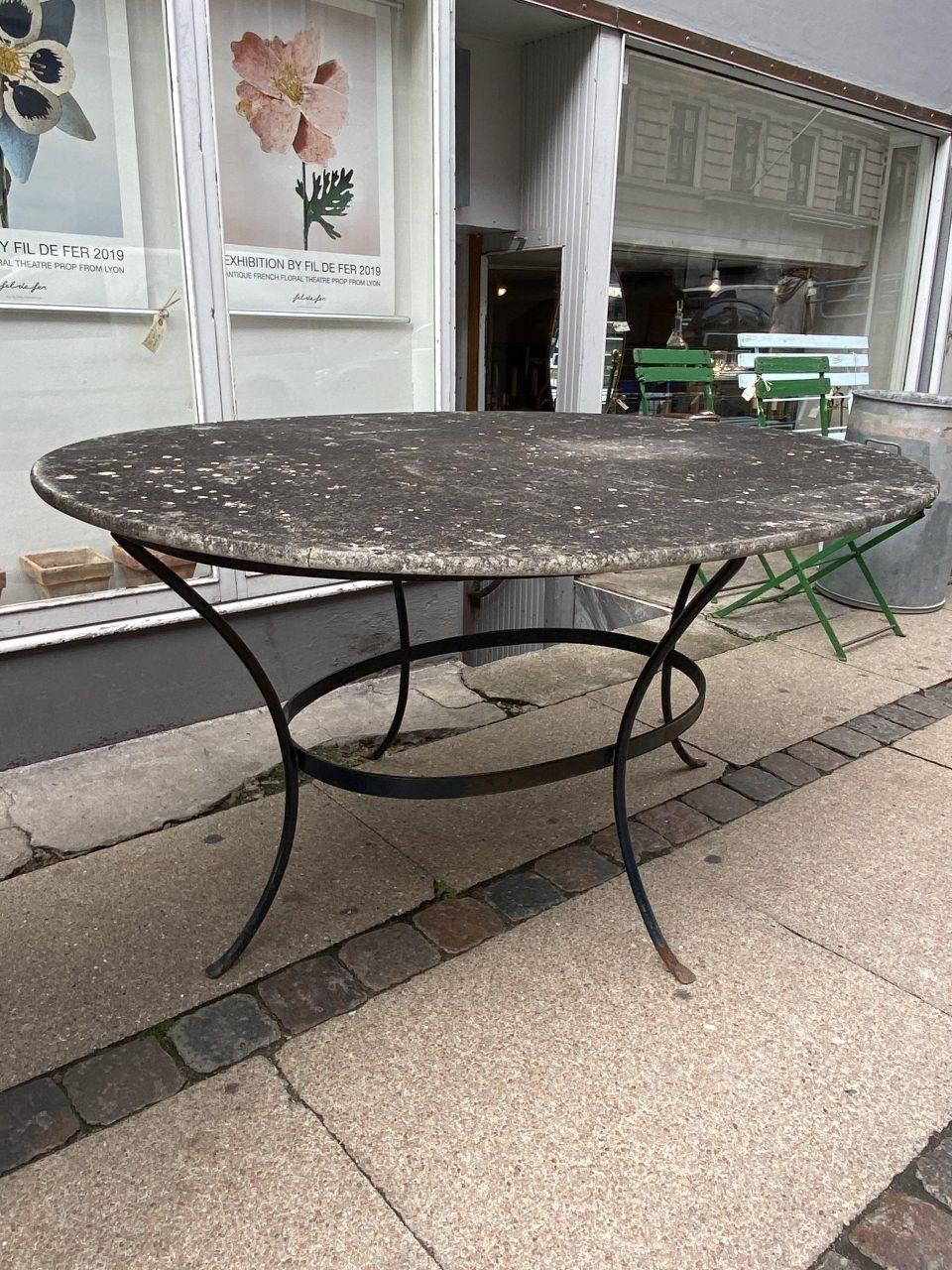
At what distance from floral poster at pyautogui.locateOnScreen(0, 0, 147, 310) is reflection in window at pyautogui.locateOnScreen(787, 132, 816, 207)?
4630 mm

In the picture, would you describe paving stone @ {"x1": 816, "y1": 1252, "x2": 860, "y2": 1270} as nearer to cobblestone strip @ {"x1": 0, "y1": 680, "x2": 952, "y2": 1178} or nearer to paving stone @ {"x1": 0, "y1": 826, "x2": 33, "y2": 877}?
cobblestone strip @ {"x1": 0, "y1": 680, "x2": 952, "y2": 1178}

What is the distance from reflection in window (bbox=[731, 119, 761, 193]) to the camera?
573 cm

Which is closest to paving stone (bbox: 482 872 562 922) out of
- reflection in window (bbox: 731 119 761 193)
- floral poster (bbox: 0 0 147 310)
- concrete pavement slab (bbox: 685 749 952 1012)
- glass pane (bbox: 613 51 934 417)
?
concrete pavement slab (bbox: 685 749 952 1012)

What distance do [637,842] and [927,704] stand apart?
1.80 meters

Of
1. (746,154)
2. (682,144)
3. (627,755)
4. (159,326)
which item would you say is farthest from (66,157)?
(746,154)

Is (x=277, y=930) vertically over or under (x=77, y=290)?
under

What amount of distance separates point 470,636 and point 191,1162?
5.45 feet

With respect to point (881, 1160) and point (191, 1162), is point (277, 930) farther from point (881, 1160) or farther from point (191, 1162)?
point (881, 1160)

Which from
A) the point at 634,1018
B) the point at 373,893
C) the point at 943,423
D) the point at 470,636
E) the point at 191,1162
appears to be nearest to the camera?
the point at 191,1162

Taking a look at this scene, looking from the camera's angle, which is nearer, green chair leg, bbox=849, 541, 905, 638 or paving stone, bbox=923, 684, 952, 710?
paving stone, bbox=923, 684, 952, 710

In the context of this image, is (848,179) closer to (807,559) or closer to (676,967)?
(807,559)

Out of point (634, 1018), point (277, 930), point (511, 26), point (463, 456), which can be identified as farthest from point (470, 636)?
point (511, 26)

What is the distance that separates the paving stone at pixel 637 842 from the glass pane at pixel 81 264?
1994mm

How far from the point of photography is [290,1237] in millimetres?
1441
